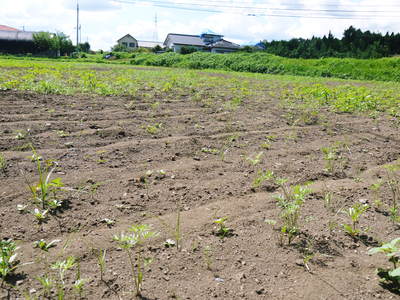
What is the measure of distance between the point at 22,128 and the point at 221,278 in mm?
3601

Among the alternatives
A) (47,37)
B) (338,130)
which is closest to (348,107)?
(338,130)

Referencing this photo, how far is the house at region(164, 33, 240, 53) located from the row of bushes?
27804 mm

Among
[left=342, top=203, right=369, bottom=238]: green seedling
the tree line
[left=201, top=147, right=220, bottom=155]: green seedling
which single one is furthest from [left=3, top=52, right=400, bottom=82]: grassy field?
[left=342, top=203, right=369, bottom=238]: green seedling

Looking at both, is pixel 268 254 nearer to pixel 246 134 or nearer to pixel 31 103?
pixel 246 134

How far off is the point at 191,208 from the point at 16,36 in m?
52.4

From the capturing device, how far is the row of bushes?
851 inches

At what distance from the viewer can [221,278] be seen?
189 cm

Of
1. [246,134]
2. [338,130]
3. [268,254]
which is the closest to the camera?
[268,254]

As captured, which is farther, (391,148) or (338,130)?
(338,130)

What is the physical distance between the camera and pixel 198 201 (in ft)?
9.11

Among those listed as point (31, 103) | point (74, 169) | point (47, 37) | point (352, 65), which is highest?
point (47, 37)

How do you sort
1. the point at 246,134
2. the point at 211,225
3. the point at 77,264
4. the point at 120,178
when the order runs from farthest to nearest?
the point at 246,134
the point at 120,178
the point at 211,225
the point at 77,264

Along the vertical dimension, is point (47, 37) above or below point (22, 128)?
above

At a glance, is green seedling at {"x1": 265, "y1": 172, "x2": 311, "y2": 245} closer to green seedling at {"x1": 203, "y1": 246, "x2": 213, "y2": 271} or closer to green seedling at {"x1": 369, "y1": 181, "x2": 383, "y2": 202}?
green seedling at {"x1": 203, "y1": 246, "x2": 213, "y2": 271}
